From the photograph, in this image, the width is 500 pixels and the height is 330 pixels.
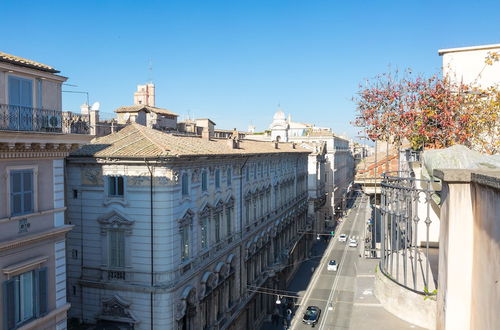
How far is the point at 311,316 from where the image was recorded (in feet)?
116

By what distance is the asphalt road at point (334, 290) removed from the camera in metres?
35.7

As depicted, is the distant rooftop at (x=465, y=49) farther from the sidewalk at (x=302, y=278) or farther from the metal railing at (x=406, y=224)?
the sidewalk at (x=302, y=278)

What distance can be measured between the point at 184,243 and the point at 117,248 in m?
3.20

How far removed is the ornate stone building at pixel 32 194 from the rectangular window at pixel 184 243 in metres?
7.01

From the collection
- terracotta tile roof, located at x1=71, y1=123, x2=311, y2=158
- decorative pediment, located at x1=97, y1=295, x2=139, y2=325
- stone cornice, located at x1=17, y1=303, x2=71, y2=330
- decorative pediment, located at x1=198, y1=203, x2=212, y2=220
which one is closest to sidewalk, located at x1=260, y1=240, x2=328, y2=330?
decorative pediment, located at x1=198, y1=203, x2=212, y2=220

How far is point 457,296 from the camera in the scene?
208 inches

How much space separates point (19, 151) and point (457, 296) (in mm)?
12594

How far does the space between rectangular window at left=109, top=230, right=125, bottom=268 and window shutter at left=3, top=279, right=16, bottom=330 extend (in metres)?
7.61

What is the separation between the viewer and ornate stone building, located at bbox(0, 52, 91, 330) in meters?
12.8

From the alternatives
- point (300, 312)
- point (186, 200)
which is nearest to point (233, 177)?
point (186, 200)

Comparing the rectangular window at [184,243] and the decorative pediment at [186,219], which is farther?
the rectangular window at [184,243]

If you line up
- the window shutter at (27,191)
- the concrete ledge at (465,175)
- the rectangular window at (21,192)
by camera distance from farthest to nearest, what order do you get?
1. the window shutter at (27,191)
2. the rectangular window at (21,192)
3. the concrete ledge at (465,175)

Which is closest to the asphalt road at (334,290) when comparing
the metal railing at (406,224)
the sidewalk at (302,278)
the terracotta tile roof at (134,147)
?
the sidewalk at (302,278)

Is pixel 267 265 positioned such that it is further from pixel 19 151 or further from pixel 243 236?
pixel 19 151
